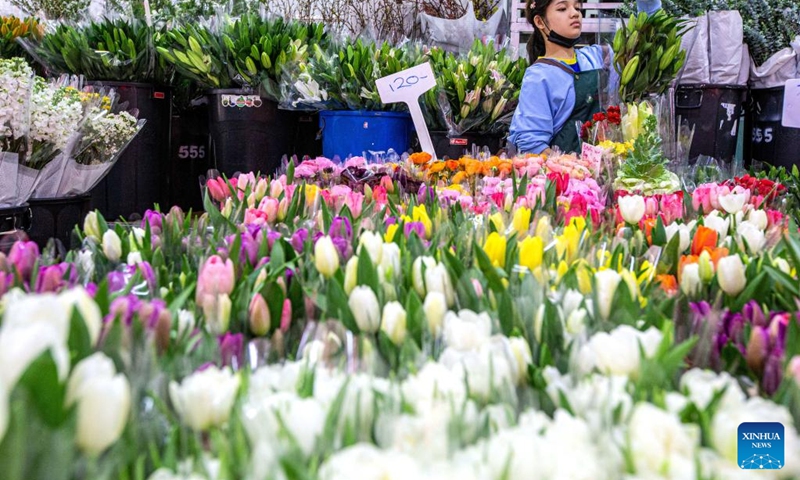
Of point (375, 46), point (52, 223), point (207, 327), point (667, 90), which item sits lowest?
point (52, 223)

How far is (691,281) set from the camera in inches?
42.6

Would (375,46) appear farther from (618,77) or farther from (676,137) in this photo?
(676,137)

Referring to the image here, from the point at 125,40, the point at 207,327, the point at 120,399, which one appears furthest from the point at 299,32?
the point at 120,399

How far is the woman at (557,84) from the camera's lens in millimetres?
3646

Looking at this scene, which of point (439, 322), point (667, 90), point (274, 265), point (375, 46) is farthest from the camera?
point (375, 46)

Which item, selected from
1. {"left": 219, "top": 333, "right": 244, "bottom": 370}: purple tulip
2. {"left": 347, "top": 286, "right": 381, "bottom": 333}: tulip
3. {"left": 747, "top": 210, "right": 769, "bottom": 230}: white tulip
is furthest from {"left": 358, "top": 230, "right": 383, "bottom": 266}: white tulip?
{"left": 747, "top": 210, "right": 769, "bottom": 230}: white tulip

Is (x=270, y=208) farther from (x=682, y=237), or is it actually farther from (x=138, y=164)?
(x=138, y=164)

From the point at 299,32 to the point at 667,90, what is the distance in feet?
6.08

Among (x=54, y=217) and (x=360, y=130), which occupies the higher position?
(x=360, y=130)

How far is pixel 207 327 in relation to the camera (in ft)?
2.94

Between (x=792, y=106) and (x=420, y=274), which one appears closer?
(x=420, y=274)

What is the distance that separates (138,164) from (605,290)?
3717 mm

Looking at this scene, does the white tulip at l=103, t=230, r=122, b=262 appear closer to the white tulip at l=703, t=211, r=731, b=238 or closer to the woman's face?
the white tulip at l=703, t=211, r=731, b=238

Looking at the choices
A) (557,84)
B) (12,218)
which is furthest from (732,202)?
(557,84)
